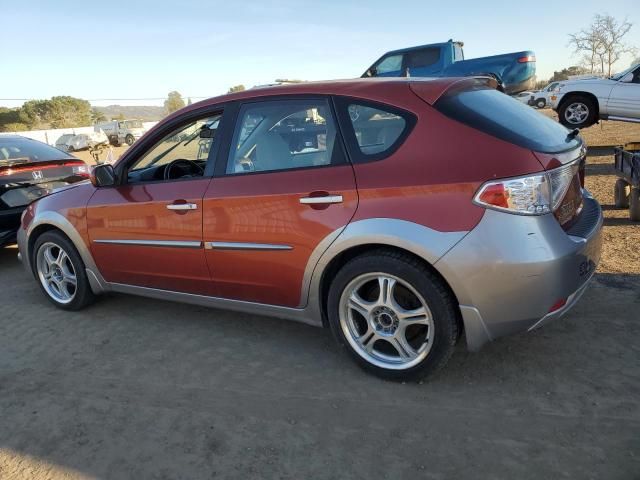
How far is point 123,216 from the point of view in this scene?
12.6 ft

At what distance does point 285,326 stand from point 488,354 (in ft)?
4.80

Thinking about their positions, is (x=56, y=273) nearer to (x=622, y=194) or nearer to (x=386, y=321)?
(x=386, y=321)

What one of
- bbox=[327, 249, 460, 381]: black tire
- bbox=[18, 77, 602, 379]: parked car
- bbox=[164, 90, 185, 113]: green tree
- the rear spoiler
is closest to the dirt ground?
bbox=[327, 249, 460, 381]: black tire

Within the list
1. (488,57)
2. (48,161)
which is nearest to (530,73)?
(488,57)

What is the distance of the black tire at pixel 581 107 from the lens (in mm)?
11859

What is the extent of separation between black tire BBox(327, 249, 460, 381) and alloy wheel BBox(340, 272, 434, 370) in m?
A: 0.03

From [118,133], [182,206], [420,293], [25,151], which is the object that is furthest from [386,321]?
[118,133]

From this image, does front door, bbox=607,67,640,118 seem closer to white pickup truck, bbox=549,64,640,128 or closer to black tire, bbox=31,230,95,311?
white pickup truck, bbox=549,64,640,128

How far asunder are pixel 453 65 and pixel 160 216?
41.3 feet

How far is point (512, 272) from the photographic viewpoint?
2.51 metres

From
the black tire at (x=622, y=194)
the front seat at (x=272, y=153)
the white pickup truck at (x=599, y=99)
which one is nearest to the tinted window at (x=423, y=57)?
the white pickup truck at (x=599, y=99)

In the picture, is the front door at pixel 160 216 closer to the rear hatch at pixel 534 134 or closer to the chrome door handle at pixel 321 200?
the chrome door handle at pixel 321 200

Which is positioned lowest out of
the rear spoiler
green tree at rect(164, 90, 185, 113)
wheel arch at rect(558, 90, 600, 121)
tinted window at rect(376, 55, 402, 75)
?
wheel arch at rect(558, 90, 600, 121)

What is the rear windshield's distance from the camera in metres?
2.67
